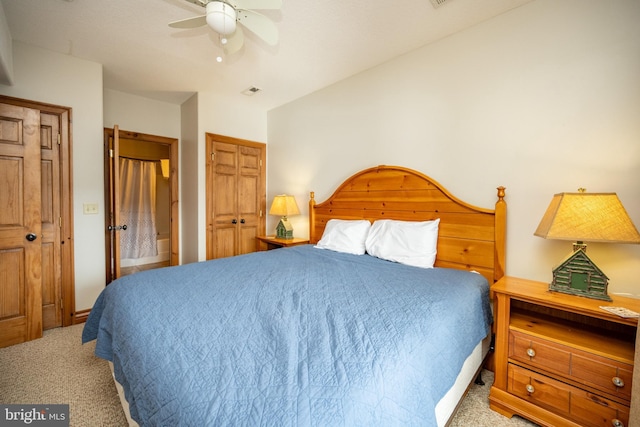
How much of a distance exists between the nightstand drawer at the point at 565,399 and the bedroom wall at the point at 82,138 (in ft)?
12.3

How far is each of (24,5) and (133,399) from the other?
2845 mm

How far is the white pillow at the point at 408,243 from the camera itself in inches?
85.9

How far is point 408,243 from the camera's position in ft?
7.39

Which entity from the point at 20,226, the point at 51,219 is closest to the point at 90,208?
the point at 51,219

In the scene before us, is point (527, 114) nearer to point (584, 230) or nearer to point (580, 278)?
point (584, 230)

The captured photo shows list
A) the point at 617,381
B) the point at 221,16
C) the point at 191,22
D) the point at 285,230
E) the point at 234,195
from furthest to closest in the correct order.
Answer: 1. the point at 234,195
2. the point at 285,230
3. the point at 191,22
4. the point at 221,16
5. the point at 617,381

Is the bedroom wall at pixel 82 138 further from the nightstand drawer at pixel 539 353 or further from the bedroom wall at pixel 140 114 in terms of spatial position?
the nightstand drawer at pixel 539 353

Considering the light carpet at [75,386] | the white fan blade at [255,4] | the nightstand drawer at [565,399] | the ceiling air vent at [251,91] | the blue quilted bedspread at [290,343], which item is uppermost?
the ceiling air vent at [251,91]

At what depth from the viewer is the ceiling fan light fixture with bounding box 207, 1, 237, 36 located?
1600 millimetres

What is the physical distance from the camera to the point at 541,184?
1872mm

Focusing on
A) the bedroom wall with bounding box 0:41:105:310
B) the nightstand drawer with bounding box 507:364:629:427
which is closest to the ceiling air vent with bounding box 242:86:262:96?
the bedroom wall with bounding box 0:41:105:310

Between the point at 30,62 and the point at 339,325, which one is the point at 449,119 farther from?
the point at 30,62

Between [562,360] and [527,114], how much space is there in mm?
1567

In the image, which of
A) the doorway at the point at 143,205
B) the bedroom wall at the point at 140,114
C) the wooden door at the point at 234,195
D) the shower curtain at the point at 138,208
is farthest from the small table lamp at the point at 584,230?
the shower curtain at the point at 138,208
